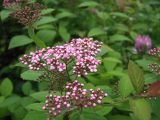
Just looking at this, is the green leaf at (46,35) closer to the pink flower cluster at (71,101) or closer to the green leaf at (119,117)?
the green leaf at (119,117)

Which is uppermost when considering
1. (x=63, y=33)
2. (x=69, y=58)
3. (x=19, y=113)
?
(x=69, y=58)

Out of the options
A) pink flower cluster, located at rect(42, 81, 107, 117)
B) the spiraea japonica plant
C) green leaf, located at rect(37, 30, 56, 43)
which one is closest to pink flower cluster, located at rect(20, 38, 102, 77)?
the spiraea japonica plant

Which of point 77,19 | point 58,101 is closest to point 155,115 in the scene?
point 58,101

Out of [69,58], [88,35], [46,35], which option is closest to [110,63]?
[88,35]

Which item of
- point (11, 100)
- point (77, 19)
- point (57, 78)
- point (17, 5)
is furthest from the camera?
point (77, 19)

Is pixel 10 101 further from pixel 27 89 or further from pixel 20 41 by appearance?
pixel 20 41

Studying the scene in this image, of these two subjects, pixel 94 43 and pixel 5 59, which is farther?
pixel 5 59

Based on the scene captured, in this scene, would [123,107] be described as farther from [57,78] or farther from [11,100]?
[11,100]
